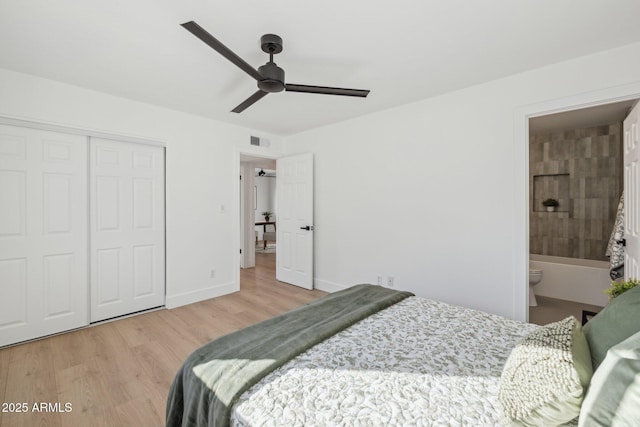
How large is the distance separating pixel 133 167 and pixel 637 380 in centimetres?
403

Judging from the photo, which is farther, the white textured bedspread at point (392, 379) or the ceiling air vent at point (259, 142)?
the ceiling air vent at point (259, 142)

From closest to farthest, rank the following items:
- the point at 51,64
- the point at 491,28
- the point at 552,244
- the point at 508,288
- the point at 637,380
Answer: the point at 637,380 → the point at 491,28 → the point at 51,64 → the point at 508,288 → the point at 552,244

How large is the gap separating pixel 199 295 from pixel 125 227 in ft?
4.07

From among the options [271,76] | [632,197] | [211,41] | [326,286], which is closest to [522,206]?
[632,197]

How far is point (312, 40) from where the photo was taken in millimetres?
2031

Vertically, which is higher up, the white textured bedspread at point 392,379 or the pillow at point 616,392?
the pillow at point 616,392

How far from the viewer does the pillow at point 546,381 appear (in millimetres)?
770

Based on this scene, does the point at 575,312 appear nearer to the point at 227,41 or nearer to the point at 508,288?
the point at 508,288

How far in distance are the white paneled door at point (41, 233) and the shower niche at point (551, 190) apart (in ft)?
20.6

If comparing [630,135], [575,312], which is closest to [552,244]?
[575,312]

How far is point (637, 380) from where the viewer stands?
1.96 ft

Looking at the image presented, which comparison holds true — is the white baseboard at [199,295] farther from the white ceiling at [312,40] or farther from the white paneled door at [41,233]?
the white ceiling at [312,40]

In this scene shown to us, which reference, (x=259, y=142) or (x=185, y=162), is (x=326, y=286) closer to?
(x=259, y=142)

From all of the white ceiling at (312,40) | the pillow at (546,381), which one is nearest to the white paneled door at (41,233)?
the white ceiling at (312,40)
